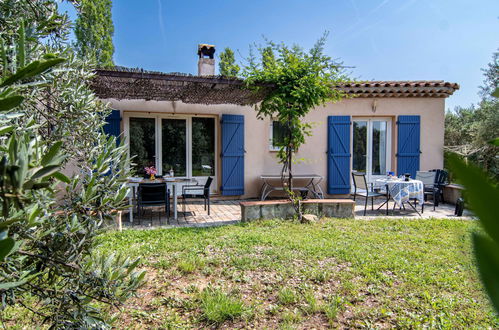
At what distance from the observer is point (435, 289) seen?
297cm

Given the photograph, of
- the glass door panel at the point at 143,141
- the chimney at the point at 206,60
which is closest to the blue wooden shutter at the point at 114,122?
the glass door panel at the point at 143,141

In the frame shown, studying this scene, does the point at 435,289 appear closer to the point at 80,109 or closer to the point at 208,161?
the point at 80,109

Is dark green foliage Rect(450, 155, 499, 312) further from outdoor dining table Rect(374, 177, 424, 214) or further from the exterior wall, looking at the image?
the exterior wall

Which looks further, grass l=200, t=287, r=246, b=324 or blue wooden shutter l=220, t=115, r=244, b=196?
blue wooden shutter l=220, t=115, r=244, b=196

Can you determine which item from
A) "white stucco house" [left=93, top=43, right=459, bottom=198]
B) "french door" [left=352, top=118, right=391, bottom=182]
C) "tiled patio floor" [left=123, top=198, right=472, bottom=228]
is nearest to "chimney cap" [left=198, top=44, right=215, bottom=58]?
"white stucco house" [left=93, top=43, right=459, bottom=198]

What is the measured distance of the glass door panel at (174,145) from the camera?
8.34 m

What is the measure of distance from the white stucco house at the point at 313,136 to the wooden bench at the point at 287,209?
2438 millimetres

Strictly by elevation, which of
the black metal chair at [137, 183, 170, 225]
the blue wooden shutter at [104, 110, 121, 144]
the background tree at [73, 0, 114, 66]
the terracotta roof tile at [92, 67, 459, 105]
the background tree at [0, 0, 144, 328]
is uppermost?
the background tree at [73, 0, 114, 66]

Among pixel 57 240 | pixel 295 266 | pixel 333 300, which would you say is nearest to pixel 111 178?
pixel 57 240

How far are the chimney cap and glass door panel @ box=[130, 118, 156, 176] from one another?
250 cm

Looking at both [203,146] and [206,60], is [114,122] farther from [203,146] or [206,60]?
[206,60]

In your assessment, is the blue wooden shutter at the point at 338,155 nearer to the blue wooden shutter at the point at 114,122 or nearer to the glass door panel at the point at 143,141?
the glass door panel at the point at 143,141

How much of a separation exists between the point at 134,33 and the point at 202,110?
13.0 m

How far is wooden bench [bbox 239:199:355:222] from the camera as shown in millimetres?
5688
